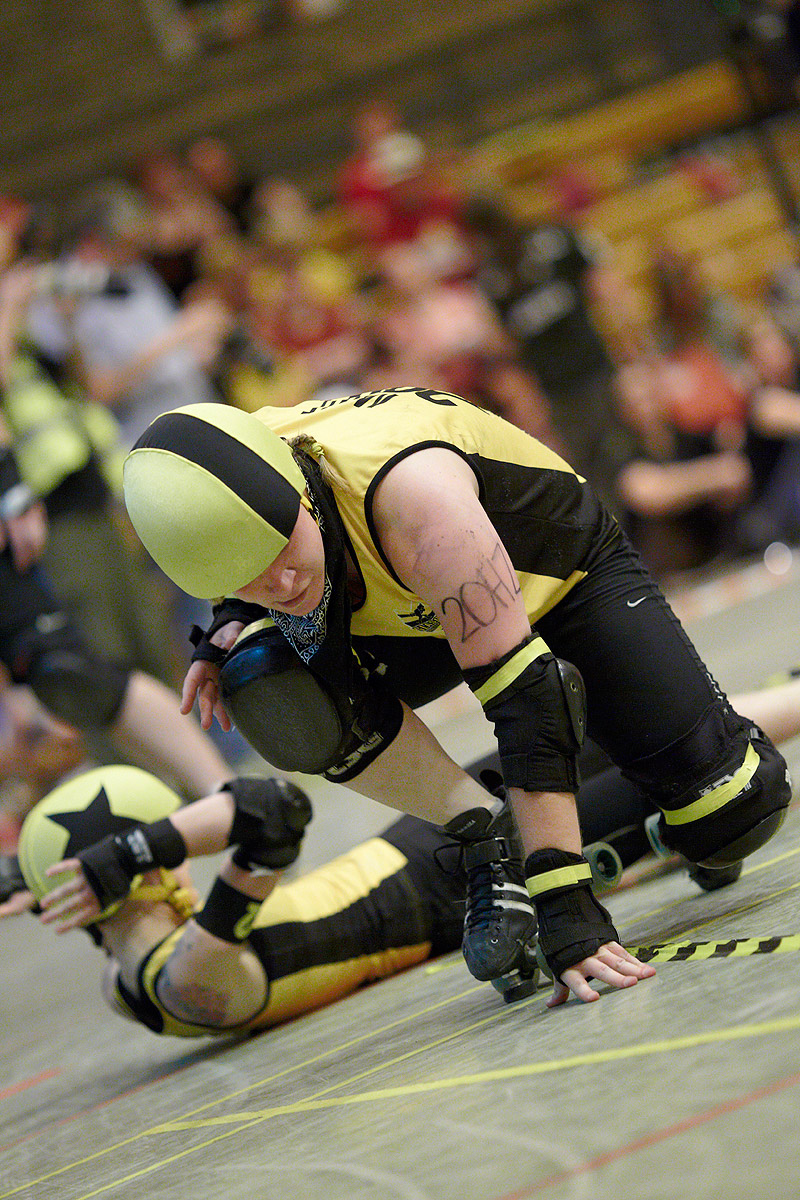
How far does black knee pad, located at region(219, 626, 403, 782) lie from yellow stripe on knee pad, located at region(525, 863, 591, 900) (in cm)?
45

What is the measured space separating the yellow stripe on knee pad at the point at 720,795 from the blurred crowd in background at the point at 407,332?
3327 millimetres

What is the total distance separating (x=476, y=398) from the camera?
7680mm

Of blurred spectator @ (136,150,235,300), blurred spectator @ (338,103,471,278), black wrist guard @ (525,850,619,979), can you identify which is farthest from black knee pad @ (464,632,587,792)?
blurred spectator @ (338,103,471,278)

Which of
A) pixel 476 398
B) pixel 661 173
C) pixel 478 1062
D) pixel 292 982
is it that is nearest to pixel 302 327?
pixel 476 398

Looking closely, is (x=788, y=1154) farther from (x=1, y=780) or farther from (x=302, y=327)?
(x=302, y=327)

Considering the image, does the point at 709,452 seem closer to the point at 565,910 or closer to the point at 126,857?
the point at 126,857

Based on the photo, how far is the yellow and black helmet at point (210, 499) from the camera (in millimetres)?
1720

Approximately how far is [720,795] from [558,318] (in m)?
6.25

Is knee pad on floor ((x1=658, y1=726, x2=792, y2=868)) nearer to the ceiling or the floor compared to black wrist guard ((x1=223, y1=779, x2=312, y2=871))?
nearer to the floor

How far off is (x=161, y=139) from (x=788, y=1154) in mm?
9762

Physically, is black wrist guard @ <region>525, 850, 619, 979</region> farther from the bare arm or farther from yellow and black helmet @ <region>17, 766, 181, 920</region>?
yellow and black helmet @ <region>17, 766, 181, 920</region>

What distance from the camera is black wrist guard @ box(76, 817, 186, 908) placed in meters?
2.26

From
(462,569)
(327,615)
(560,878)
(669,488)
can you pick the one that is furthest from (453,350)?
(560,878)

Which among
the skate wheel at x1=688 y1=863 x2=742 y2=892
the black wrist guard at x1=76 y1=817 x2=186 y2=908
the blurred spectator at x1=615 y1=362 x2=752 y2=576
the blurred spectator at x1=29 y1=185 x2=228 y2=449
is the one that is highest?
the blurred spectator at x1=29 y1=185 x2=228 y2=449
